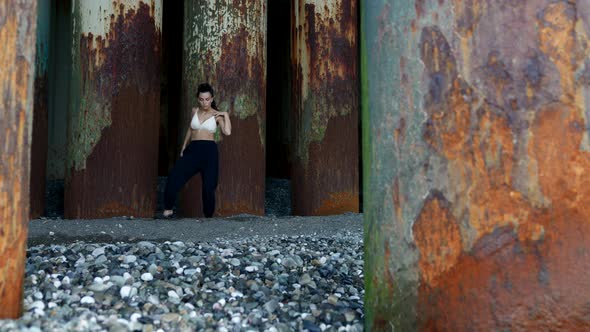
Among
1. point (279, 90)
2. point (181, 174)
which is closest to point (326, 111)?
point (181, 174)

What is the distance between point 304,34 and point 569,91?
5170 millimetres

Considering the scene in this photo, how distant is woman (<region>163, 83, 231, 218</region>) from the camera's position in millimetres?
5746

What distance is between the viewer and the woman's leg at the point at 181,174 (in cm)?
577

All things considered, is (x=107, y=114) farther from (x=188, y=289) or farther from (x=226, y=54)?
(x=188, y=289)

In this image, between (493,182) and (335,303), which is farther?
(335,303)

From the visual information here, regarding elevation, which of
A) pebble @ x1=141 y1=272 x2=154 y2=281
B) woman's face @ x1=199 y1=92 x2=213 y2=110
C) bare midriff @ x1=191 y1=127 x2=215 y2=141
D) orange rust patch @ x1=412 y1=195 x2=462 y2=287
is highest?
woman's face @ x1=199 y1=92 x2=213 y2=110

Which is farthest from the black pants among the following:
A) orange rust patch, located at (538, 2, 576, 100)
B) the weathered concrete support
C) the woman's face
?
the weathered concrete support

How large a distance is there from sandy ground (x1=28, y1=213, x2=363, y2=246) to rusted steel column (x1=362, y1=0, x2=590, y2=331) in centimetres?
272

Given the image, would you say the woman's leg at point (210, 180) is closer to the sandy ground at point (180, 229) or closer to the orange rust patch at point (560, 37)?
the sandy ground at point (180, 229)

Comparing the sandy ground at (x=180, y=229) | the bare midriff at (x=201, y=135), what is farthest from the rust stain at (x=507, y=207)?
the bare midriff at (x=201, y=135)

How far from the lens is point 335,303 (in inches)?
95.0

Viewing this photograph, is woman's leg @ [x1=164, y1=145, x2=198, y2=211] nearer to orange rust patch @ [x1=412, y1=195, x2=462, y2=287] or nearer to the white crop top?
the white crop top

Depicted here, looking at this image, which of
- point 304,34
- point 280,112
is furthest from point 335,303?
point 280,112

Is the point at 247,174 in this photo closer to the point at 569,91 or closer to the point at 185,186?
the point at 185,186
